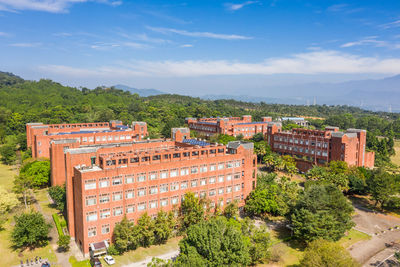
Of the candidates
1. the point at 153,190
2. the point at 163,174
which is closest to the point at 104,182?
the point at 153,190

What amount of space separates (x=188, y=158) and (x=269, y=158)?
4106 centimetres

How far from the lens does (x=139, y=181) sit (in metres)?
49.3

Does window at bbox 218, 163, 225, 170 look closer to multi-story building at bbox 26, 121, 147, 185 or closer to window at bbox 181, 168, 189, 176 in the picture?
window at bbox 181, 168, 189, 176

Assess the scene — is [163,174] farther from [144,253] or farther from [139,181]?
[144,253]

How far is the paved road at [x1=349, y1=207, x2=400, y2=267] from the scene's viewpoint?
155 feet

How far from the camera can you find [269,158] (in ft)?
293

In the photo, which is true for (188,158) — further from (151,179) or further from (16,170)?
(16,170)

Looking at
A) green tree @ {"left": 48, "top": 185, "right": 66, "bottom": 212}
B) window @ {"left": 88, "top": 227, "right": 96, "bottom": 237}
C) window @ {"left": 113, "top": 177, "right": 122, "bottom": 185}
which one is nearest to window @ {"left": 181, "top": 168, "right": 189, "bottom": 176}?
window @ {"left": 113, "top": 177, "right": 122, "bottom": 185}

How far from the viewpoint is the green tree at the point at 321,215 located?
157 feet

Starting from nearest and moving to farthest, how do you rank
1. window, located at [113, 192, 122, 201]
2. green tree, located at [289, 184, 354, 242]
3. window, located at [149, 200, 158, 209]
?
window, located at [113, 192, 122, 201]
green tree, located at [289, 184, 354, 242]
window, located at [149, 200, 158, 209]

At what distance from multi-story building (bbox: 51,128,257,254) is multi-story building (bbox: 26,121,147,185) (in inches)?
554

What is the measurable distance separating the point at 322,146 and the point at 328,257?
59525 millimetres

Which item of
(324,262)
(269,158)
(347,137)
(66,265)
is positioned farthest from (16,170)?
(347,137)

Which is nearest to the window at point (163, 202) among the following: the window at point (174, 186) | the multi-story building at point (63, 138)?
the window at point (174, 186)
